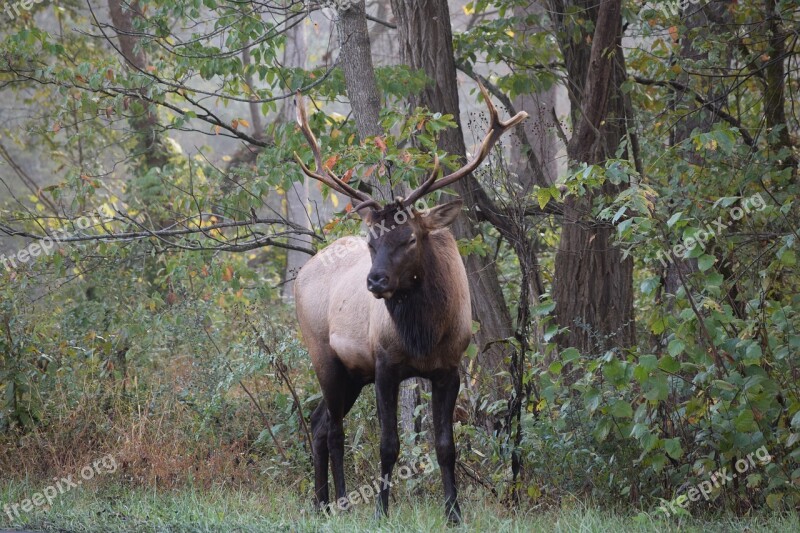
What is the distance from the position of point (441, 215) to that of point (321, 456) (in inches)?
92.2

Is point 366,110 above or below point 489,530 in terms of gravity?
above

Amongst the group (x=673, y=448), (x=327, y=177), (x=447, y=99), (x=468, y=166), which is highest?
(x=447, y=99)

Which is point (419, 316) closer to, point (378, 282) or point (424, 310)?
point (424, 310)

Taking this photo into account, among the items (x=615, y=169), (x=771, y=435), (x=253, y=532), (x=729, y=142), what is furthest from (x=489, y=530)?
(x=729, y=142)

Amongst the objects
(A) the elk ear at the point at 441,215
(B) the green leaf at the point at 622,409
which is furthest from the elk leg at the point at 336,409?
(B) the green leaf at the point at 622,409

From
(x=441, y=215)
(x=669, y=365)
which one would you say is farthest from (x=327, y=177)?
(x=669, y=365)

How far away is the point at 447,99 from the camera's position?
10.6m

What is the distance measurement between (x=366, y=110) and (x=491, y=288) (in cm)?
250

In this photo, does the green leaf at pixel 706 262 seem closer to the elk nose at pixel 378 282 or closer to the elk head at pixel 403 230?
the elk head at pixel 403 230

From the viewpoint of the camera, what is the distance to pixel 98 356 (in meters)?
10.7

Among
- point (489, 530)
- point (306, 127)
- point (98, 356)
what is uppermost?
point (306, 127)

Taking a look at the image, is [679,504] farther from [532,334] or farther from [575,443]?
[532,334]

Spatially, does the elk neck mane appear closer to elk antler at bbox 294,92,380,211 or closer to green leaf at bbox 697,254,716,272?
elk antler at bbox 294,92,380,211

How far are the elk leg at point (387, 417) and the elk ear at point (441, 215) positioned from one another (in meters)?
1.10
